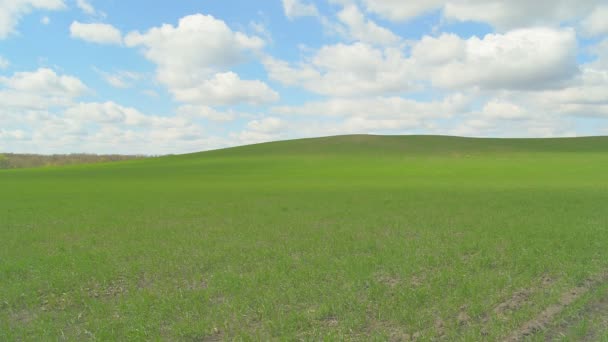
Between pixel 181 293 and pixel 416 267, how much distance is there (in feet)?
20.5

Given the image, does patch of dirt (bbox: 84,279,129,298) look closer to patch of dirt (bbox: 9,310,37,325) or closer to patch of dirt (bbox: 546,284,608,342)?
patch of dirt (bbox: 9,310,37,325)

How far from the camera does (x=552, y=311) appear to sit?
813 cm

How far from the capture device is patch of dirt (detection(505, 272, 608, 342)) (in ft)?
24.0

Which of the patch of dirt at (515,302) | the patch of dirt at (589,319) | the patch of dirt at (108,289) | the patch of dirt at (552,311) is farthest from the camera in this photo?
the patch of dirt at (108,289)

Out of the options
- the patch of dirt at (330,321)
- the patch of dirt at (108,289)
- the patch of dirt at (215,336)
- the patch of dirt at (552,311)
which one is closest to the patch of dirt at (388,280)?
the patch of dirt at (330,321)

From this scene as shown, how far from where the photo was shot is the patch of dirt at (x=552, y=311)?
24.0 ft

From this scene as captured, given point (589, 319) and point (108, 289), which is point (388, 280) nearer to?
point (589, 319)

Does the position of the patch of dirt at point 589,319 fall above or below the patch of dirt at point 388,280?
above

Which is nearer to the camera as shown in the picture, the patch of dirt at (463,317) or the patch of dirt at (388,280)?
the patch of dirt at (463,317)

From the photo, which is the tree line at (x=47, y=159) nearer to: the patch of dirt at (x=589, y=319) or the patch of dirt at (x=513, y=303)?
the patch of dirt at (x=513, y=303)

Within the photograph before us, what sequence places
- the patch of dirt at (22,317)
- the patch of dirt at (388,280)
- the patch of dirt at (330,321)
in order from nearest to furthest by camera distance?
the patch of dirt at (330,321), the patch of dirt at (22,317), the patch of dirt at (388,280)

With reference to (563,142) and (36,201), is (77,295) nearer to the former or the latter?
(36,201)

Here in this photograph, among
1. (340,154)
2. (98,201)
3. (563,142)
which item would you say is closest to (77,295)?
(98,201)

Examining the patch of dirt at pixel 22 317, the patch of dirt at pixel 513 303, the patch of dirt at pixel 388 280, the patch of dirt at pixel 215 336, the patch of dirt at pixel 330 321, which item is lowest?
the patch of dirt at pixel 22 317
